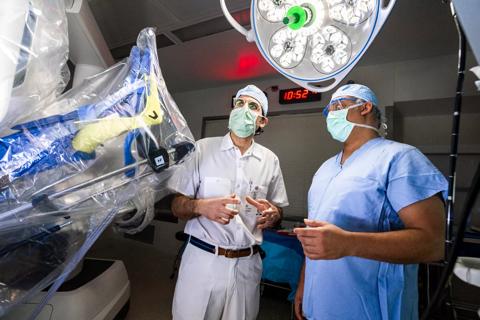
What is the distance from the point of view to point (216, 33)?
2213mm

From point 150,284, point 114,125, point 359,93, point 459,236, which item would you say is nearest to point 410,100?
point 359,93

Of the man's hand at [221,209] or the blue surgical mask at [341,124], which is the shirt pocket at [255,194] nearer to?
the man's hand at [221,209]

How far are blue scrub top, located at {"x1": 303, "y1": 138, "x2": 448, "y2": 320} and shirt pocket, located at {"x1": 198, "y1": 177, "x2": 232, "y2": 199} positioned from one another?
0.49 meters

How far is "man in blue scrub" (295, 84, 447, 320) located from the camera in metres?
0.79

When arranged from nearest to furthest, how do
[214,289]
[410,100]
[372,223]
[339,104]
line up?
[372,223], [214,289], [339,104], [410,100]

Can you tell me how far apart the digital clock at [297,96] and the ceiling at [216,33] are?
0.28 metres

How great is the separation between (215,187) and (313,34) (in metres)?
0.83

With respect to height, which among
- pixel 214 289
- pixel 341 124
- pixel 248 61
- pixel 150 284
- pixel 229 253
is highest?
pixel 248 61

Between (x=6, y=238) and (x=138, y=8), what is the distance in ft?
6.42

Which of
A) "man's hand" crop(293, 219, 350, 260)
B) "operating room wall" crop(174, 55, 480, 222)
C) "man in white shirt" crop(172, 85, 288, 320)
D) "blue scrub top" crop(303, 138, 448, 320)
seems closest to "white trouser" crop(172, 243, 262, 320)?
"man in white shirt" crop(172, 85, 288, 320)

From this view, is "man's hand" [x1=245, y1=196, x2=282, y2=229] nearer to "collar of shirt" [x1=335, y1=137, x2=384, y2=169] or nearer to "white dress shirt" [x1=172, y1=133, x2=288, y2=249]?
"white dress shirt" [x1=172, y1=133, x2=288, y2=249]

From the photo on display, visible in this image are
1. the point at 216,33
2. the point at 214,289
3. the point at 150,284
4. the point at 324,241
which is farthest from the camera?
the point at 150,284

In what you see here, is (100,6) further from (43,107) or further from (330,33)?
(330,33)

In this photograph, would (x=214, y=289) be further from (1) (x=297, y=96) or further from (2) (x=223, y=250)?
(1) (x=297, y=96)
